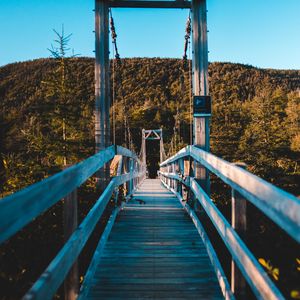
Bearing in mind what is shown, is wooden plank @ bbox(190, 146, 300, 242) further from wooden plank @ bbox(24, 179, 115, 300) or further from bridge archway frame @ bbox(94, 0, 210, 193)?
bridge archway frame @ bbox(94, 0, 210, 193)

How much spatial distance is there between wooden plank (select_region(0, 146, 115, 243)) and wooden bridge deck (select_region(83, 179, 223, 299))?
3.33 feet

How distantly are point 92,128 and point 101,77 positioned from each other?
54.1ft

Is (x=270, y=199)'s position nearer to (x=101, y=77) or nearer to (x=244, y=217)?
(x=244, y=217)

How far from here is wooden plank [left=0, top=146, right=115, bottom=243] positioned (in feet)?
3.96

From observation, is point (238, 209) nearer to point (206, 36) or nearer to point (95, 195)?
point (95, 195)

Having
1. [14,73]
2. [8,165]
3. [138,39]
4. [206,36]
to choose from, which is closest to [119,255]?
[206,36]

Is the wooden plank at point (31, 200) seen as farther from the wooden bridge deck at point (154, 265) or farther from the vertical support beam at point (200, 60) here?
the vertical support beam at point (200, 60)

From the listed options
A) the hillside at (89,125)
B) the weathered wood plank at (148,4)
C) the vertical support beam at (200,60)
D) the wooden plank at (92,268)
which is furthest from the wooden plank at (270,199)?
the hillside at (89,125)

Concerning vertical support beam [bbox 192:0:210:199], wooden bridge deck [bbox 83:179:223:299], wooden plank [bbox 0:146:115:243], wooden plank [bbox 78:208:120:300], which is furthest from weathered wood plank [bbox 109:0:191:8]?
wooden plank [bbox 0:146:115:243]

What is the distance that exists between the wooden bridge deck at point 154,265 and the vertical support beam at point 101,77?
1156mm

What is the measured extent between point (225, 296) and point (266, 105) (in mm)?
26677

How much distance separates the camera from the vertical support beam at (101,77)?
5211 mm

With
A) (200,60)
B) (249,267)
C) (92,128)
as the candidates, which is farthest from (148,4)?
(92,128)

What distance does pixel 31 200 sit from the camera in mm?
1416
